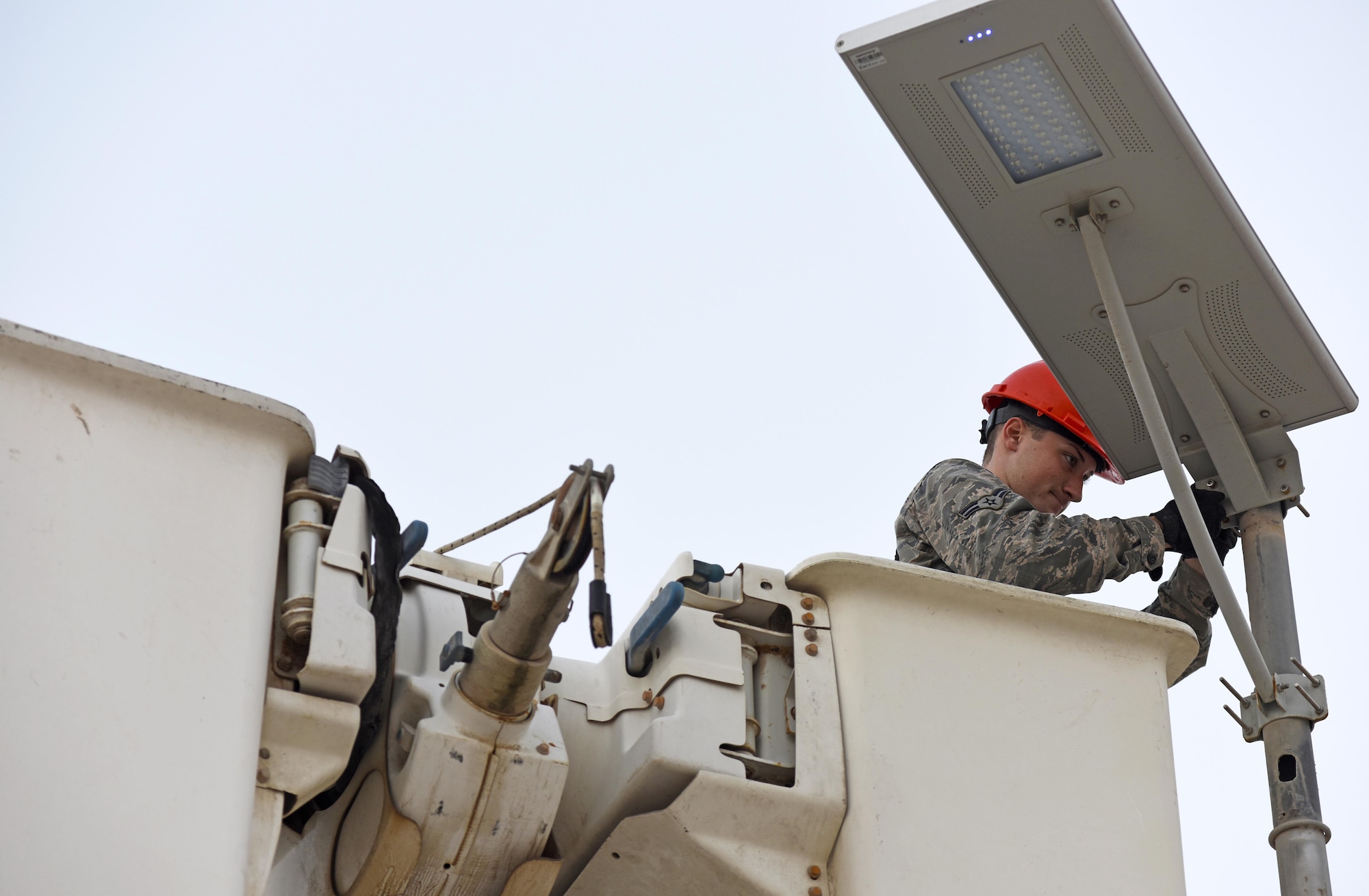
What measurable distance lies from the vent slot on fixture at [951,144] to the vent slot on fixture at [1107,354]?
55 cm

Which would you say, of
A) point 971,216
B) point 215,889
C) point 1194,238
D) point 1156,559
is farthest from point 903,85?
point 215,889

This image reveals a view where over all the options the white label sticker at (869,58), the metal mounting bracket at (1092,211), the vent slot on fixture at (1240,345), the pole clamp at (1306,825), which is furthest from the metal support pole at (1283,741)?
the white label sticker at (869,58)

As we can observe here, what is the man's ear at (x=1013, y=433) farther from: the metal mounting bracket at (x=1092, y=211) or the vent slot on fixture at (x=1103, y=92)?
the vent slot on fixture at (x=1103, y=92)

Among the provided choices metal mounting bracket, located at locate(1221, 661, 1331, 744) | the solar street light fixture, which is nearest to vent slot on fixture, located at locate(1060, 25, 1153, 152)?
the solar street light fixture

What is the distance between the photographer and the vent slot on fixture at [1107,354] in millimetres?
4719

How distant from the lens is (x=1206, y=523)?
4.71 meters

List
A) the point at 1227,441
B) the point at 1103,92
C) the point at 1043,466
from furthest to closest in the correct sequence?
the point at 1043,466 → the point at 1227,441 → the point at 1103,92

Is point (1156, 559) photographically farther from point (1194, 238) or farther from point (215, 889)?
point (215, 889)

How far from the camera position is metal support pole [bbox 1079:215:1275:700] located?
4160 mm

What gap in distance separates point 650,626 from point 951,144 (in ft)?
5.09

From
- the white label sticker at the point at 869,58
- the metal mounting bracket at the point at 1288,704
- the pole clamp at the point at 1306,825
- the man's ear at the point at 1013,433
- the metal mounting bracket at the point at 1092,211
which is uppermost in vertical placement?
the white label sticker at the point at 869,58

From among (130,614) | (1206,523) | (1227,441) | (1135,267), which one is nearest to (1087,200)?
(1135,267)

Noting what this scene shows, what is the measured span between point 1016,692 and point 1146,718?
314 mm

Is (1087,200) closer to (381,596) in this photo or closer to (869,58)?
(869,58)
